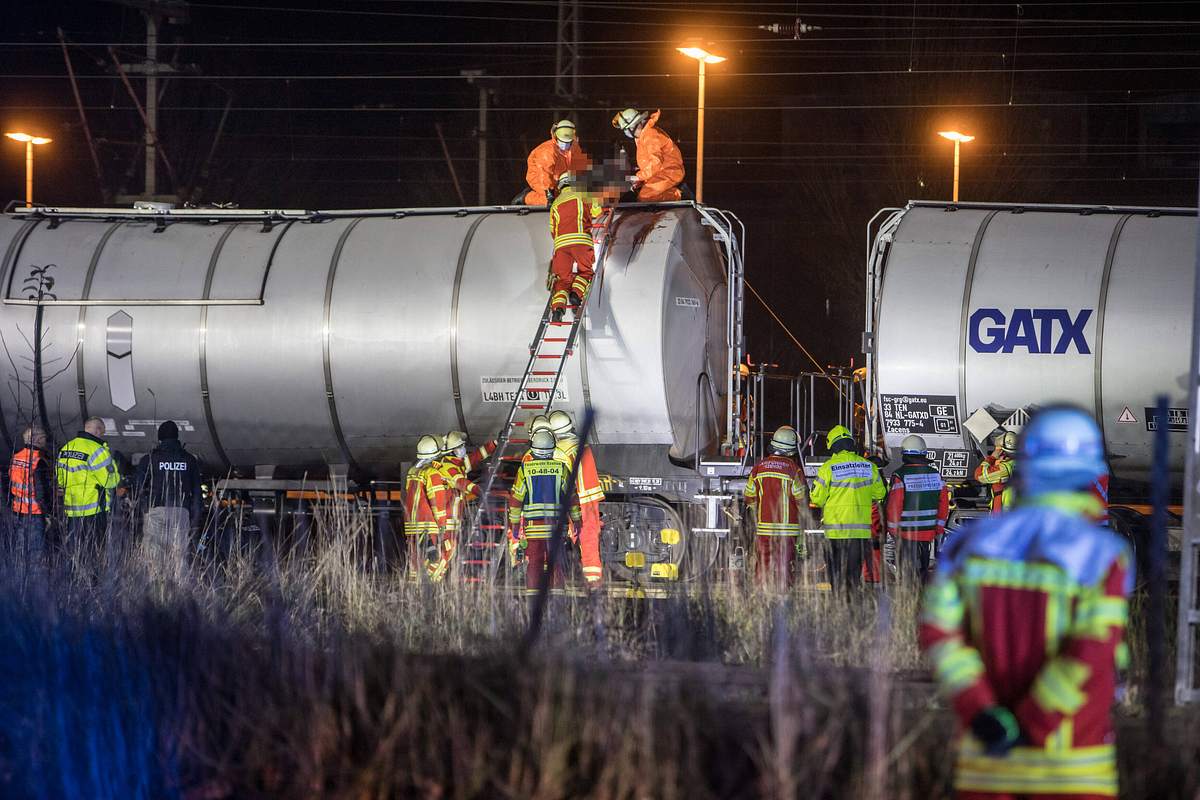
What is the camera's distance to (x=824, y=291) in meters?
33.5

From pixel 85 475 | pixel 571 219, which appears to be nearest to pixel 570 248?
pixel 571 219

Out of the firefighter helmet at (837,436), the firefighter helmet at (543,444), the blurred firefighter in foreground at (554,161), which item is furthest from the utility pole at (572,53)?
the firefighter helmet at (543,444)

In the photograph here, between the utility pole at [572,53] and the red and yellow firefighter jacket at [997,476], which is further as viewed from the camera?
the utility pole at [572,53]

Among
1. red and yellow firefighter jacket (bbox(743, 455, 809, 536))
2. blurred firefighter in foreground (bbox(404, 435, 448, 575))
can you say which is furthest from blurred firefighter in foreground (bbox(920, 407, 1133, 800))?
blurred firefighter in foreground (bbox(404, 435, 448, 575))

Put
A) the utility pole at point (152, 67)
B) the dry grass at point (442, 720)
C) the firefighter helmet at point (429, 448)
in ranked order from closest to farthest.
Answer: the dry grass at point (442, 720) < the firefighter helmet at point (429, 448) < the utility pole at point (152, 67)

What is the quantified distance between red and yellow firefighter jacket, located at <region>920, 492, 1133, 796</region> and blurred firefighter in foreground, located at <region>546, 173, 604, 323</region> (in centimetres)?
813

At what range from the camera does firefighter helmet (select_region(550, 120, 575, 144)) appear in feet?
40.5

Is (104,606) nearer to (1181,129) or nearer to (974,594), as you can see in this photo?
(974,594)

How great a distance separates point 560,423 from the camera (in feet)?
36.4

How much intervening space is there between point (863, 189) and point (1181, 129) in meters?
9.21

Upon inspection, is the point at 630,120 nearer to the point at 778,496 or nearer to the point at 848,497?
the point at 778,496

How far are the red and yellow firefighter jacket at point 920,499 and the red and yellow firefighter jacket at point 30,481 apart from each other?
7449mm

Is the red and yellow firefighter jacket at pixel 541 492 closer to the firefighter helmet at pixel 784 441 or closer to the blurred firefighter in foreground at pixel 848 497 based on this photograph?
the firefighter helmet at pixel 784 441

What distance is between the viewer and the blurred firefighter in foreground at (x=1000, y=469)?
455 inches
